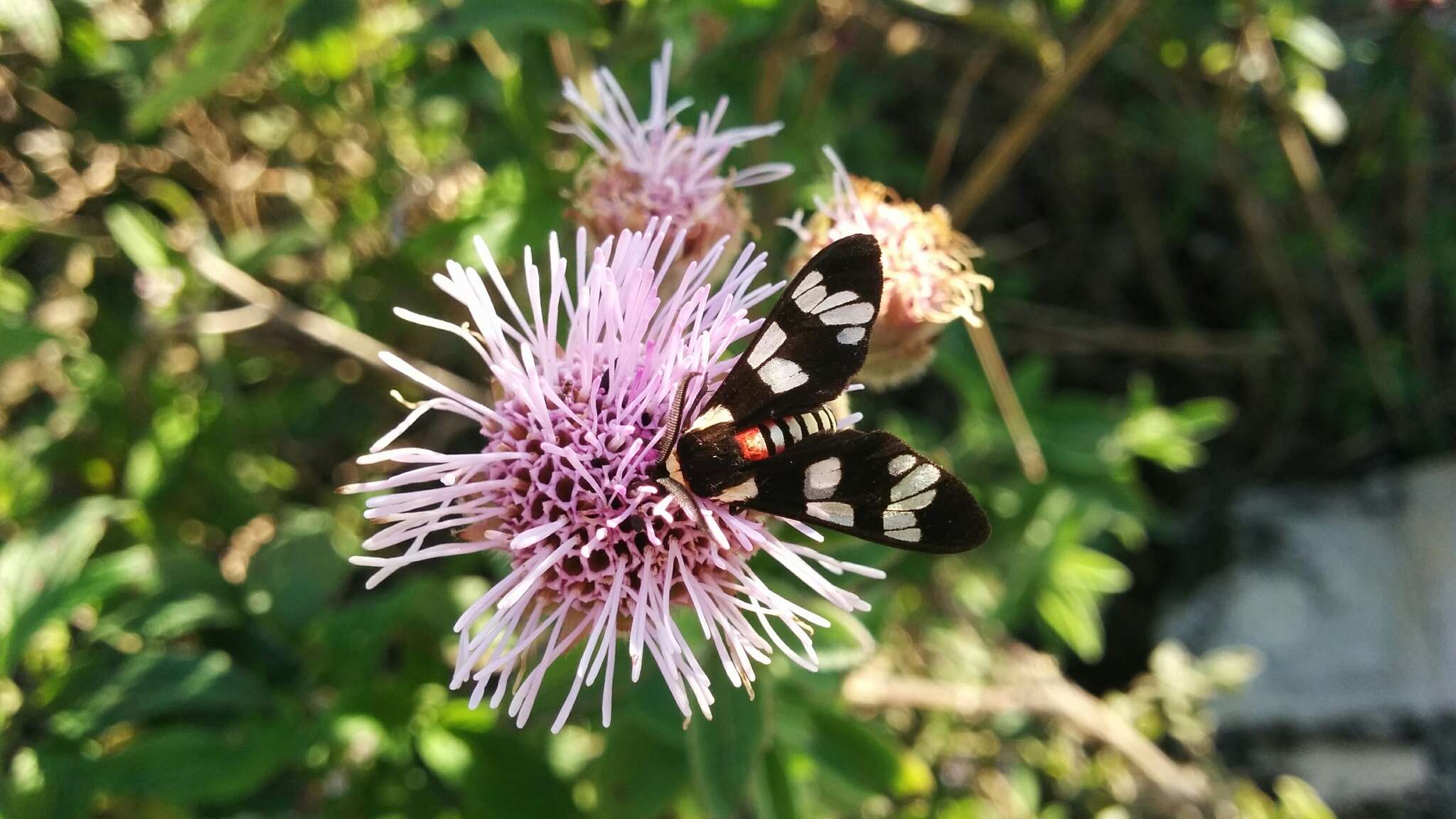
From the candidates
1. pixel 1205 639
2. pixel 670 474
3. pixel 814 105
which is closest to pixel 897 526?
pixel 670 474

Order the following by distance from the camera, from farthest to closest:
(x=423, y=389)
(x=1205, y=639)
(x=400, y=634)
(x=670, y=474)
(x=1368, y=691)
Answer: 1. (x=1205, y=639)
2. (x=1368, y=691)
3. (x=423, y=389)
4. (x=400, y=634)
5. (x=670, y=474)

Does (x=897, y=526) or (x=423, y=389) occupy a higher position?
(x=423, y=389)

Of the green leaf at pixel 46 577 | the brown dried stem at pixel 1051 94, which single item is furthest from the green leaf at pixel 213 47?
the brown dried stem at pixel 1051 94

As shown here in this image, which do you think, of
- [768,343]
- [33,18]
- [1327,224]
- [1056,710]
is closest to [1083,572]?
[1056,710]

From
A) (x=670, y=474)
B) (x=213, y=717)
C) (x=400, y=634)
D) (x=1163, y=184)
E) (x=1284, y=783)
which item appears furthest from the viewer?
(x=1163, y=184)

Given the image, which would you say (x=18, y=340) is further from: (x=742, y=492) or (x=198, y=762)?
(x=742, y=492)

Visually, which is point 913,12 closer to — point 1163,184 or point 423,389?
point 1163,184

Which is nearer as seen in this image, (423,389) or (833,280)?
(833,280)

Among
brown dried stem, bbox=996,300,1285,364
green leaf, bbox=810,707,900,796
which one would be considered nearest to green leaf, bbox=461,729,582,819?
green leaf, bbox=810,707,900,796
